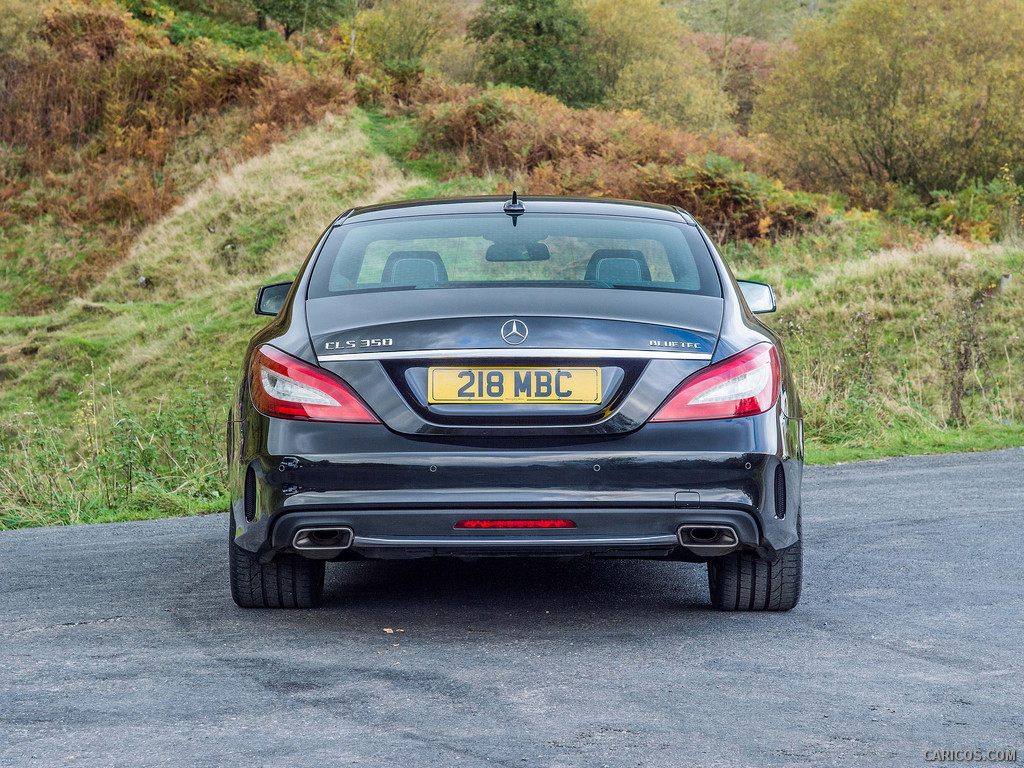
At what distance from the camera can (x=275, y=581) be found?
4160 millimetres

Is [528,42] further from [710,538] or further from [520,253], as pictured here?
[710,538]

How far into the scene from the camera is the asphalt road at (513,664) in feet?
9.23

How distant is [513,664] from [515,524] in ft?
1.48

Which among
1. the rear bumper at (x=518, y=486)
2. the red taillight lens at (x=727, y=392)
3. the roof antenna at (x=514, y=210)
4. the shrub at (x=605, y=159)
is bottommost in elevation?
the shrub at (x=605, y=159)

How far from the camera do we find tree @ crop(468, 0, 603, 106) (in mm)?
41344

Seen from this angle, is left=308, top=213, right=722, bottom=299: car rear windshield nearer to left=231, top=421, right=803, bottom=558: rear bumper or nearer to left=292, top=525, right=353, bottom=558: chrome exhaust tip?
left=231, top=421, right=803, bottom=558: rear bumper

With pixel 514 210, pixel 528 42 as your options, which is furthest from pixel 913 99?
pixel 514 210

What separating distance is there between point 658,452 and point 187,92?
27463 millimetres

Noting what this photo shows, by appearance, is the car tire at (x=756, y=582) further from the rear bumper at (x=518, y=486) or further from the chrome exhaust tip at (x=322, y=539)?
the chrome exhaust tip at (x=322, y=539)

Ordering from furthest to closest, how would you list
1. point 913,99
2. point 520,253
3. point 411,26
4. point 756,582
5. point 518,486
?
point 411,26
point 913,99
point 520,253
point 756,582
point 518,486

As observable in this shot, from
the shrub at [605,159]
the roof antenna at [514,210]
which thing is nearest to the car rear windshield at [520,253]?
the roof antenna at [514,210]

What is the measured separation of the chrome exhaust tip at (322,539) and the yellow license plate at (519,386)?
0.52m

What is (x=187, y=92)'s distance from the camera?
28344 mm

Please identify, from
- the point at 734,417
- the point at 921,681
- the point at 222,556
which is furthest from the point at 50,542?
the point at 921,681
